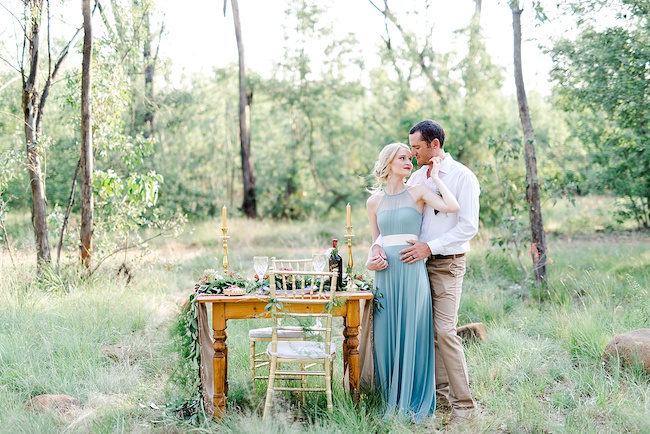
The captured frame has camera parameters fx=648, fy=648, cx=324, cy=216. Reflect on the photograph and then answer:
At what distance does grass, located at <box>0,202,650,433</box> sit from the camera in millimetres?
4176

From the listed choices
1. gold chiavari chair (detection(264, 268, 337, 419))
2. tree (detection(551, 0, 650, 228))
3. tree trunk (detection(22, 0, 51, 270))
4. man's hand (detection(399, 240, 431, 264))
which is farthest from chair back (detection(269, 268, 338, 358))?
tree (detection(551, 0, 650, 228))

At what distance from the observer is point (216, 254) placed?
11.8m

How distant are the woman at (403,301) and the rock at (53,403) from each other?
2166 mm

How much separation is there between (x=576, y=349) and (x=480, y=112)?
30.5ft

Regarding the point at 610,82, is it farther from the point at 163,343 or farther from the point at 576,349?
the point at 163,343

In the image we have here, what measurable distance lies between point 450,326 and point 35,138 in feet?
19.7

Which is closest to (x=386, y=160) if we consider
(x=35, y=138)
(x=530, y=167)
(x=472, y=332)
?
(x=472, y=332)

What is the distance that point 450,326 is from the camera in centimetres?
431

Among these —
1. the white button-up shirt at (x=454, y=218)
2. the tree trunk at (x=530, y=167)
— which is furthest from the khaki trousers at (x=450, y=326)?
the tree trunk at (x=530, y=167)

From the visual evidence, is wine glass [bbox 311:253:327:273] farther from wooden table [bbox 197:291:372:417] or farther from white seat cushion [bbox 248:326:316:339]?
white seat cushion [bbox 248:326:316:339]

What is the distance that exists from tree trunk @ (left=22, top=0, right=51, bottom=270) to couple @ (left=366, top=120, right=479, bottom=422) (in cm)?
520

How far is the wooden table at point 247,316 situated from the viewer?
4.25 meters

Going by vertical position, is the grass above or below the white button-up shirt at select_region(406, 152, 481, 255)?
below

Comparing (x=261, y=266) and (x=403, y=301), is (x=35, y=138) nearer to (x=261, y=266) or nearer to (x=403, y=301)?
(x=261, y=266)
